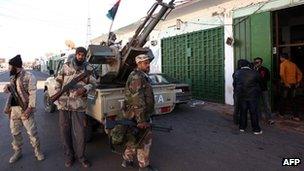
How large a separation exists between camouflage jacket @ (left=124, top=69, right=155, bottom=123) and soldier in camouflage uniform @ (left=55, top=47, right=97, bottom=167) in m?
1.07

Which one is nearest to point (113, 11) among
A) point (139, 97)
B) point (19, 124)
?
point (19, 124)

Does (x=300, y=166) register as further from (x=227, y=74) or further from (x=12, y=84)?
(x=227, y=74)

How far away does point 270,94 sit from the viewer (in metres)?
9.94

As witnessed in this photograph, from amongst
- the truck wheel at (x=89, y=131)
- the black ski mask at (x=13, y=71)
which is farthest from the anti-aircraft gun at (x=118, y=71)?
the black ski mask at (x=13, y=71)

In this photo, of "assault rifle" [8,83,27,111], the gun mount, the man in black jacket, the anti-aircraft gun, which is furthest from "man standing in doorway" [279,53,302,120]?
"assault rifle" [8,83,27,111]

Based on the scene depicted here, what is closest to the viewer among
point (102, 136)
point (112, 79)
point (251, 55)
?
point (112, 79)

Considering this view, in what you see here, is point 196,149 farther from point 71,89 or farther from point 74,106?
point 71,89

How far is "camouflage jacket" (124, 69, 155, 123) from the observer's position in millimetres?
4914

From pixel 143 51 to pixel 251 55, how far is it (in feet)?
17.3

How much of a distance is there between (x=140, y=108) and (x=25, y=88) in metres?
2.32

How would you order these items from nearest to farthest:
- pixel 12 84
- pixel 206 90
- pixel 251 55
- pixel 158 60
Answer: pixel 12 84
pixel 251 55
pixel 206 90
pixel 158 60

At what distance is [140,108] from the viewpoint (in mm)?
4902

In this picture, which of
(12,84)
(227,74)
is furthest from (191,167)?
(227,74)

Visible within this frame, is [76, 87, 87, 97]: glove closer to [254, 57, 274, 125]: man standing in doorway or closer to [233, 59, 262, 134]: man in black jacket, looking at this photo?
[233, 59, 262, 134]: man in black jacket
